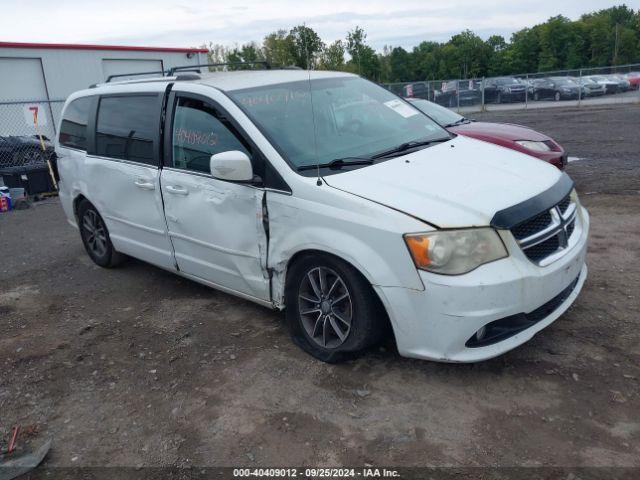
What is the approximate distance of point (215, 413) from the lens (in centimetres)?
330

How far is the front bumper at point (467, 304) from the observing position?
3025 millimetres

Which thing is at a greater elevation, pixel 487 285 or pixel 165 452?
pixel 487 285

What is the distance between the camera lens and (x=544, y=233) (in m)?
3.34

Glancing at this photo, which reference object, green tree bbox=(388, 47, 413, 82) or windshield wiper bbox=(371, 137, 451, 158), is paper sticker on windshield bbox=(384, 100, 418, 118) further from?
green tree bbox=(388, 47, 413, 82)

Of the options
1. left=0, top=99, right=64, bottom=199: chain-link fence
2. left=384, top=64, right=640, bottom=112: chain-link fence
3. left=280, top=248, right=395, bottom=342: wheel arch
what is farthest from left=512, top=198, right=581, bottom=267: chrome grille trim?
left=384, top=64, right=640, bottom=112: chain-link fence

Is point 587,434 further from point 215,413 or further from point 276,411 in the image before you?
point 215,413

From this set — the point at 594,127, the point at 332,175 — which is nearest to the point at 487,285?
the point at 332,175

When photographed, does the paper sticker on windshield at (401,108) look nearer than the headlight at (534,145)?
Yes

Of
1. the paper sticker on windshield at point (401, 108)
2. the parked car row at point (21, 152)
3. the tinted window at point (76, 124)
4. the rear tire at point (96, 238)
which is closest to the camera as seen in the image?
the paper sticker on windshield at point (401, 108)

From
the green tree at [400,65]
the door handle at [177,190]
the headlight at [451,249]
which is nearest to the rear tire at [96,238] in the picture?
the door handle at [177,190]

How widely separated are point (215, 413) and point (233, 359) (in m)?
0.65

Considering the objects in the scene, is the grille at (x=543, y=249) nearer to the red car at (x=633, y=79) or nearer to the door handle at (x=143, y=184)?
the door handle at (x=143, y=184)

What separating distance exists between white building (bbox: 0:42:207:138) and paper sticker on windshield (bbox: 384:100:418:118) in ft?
45.1

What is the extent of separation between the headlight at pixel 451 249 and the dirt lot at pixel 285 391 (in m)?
0.79
